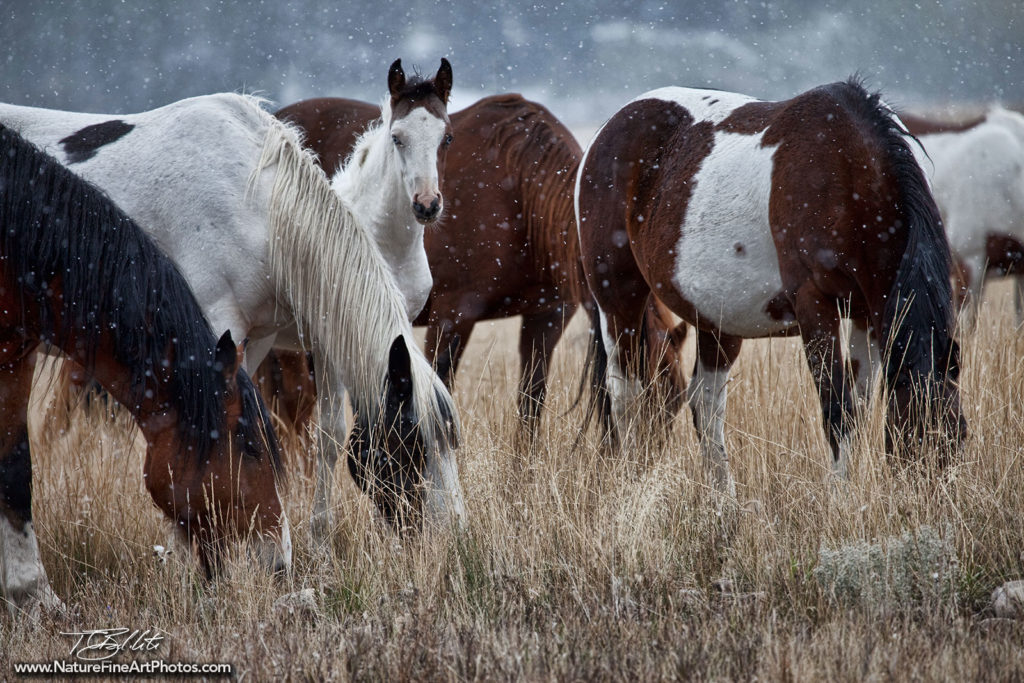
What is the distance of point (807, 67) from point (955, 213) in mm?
38883

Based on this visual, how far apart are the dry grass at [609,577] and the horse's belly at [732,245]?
2.12 ft

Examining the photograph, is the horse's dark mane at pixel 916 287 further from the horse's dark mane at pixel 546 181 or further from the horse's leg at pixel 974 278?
the horse's leg at pixel 974 278

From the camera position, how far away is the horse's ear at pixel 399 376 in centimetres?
327

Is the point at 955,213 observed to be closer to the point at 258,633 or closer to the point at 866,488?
the point at 866,488

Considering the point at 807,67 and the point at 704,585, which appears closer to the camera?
the point at 704,585

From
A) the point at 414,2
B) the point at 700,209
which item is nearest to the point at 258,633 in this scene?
the point at 700,209

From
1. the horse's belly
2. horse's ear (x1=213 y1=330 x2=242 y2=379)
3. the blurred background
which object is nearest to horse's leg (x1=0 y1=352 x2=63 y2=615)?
horse's ear (x1=213 y1=330 x2=242 y2=379)

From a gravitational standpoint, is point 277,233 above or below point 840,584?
above

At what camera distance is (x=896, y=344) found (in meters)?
3.29

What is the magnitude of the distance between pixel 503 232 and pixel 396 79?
1.39m

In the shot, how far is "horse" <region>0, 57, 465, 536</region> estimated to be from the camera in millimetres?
3285

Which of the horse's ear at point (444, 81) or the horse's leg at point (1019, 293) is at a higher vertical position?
the horse's ear at point (444, 81)

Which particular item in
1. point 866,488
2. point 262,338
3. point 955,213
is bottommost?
point 866,488
